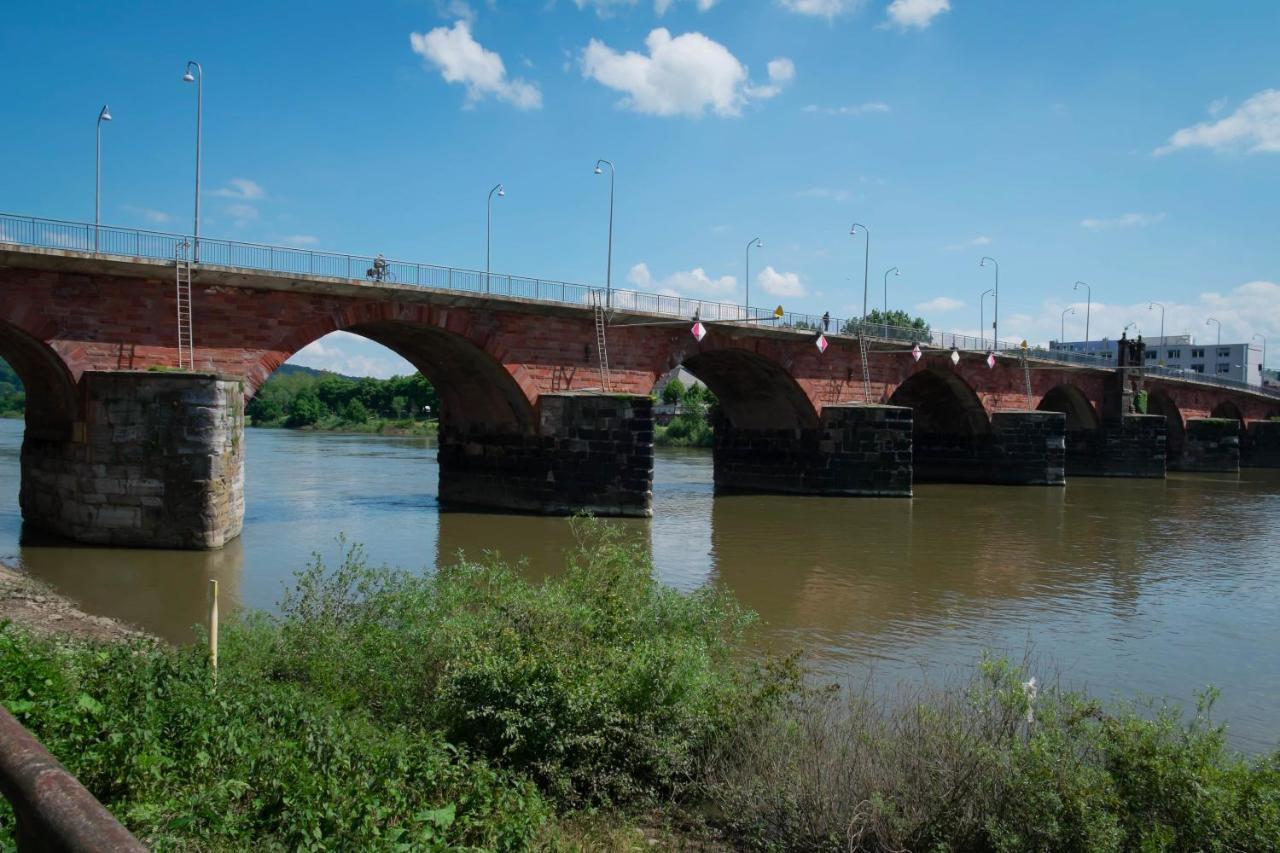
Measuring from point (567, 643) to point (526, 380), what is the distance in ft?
58.4

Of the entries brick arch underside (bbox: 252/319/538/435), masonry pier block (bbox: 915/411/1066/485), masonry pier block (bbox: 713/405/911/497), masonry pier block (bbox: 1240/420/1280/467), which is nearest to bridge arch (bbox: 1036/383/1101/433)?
masonry pier block (bbox: 915/411/1066/485)

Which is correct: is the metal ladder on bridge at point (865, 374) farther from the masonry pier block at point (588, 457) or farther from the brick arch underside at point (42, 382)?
the brick arch underside at point (42, 382)

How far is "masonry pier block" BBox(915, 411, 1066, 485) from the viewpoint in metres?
38.8

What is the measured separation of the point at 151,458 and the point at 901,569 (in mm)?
13815

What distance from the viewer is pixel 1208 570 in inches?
737

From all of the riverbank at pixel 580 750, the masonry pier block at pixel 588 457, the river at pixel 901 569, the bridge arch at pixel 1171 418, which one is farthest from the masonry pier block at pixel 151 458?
the bridge arch at pixel 1171 418

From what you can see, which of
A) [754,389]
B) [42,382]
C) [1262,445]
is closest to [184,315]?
[42,382]

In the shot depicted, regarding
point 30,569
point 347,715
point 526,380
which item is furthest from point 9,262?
point 347,715

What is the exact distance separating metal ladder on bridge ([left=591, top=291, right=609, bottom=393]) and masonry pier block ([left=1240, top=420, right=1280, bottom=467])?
167ft

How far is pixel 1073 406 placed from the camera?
47.4 metres

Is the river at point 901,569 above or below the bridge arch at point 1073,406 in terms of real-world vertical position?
below

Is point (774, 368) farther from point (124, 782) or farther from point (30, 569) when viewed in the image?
point (124, 782)

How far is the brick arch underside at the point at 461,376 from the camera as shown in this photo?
78.6 ft

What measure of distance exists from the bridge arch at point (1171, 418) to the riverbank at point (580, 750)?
175 feet
